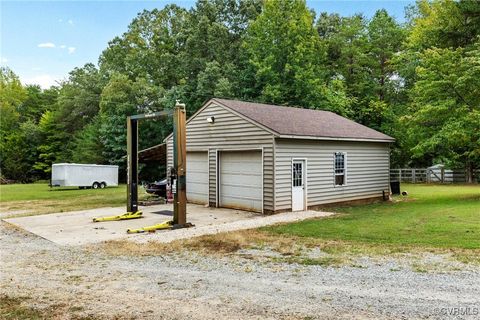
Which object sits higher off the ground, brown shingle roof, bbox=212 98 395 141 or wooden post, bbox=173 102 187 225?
brown shingle roof, bbox=212 98 395 141

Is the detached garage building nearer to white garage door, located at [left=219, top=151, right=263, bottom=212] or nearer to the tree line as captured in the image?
white garage door, located at [left=219, top=151, right=263, bottom=212]

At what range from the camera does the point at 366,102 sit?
3159 cm

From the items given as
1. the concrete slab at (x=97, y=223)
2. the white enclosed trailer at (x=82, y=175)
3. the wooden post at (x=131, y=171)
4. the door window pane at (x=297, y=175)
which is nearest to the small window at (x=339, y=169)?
the door window pane at (x=297, y=175)

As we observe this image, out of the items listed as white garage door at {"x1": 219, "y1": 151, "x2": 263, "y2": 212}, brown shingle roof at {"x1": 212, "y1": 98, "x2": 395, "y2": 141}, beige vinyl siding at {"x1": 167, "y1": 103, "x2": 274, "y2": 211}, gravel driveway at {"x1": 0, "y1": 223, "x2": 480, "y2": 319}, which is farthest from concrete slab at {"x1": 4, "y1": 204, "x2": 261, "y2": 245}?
brown shingle roof at {"x1": 212, "y1": 98, "x2": 395, "y2": 141}

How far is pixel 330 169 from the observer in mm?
14086

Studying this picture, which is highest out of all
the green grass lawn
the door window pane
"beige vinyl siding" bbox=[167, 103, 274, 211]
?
"beige vinyl siding" bbox=[167, 103, 274, 211]

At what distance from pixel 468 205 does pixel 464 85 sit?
4774 mm

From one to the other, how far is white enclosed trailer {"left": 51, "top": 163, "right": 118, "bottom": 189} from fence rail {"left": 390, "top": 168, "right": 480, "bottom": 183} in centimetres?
2112

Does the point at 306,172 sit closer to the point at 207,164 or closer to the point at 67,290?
the point at 207,164

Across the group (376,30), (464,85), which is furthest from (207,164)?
(376,30)

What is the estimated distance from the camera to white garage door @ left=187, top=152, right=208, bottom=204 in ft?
49.1

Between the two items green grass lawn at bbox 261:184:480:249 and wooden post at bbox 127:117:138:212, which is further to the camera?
wooden post at bbox 127:117:138:212

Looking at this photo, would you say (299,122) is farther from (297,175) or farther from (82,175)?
(82,175)

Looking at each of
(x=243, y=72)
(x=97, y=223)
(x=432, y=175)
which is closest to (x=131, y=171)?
(x=97, y=223)
